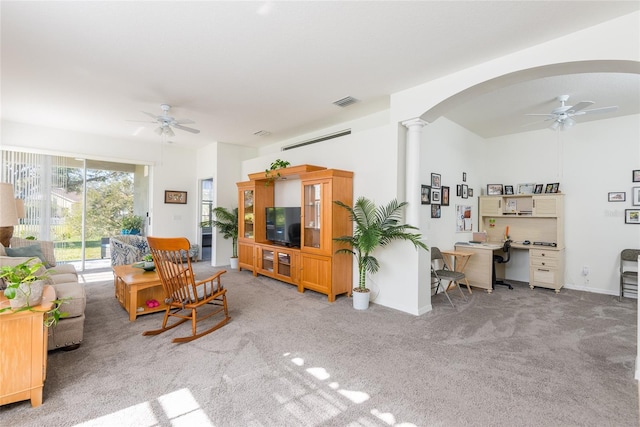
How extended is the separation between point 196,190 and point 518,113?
22.9 ft

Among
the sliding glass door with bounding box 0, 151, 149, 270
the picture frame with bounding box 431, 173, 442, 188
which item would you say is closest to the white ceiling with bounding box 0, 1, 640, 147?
the picture frame with bounding box 431, 173, 442, 188

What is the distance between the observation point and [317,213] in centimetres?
456

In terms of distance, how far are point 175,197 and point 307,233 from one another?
13.9 ft

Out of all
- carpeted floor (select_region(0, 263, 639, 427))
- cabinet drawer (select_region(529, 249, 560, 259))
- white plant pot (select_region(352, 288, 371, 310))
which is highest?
cabinet drawer (select_region(529, 249, 560, 259))

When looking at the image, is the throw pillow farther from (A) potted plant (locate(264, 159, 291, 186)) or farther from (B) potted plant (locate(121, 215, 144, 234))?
(A) potted plant (locate(264, 159, 291, 186))

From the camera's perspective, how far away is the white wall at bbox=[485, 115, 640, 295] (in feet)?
15.7

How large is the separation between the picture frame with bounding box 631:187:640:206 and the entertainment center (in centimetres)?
451

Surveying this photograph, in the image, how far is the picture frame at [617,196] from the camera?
15.7ft

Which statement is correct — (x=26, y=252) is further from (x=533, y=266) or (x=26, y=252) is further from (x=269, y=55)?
(x=533, y=266)

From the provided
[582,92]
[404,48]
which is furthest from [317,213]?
[582,92]

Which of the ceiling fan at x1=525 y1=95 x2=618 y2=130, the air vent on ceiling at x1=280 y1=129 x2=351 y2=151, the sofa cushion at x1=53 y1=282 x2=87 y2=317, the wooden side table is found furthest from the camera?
the air vent on ceiling at x1=280 y1=129 x2=351 y2=151

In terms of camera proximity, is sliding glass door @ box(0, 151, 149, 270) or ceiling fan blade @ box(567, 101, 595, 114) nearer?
ceiling fan blade @ box(567, 101, 595, 114)

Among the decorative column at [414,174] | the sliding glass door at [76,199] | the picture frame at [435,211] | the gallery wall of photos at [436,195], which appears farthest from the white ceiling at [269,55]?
the picture frame at [435,211]

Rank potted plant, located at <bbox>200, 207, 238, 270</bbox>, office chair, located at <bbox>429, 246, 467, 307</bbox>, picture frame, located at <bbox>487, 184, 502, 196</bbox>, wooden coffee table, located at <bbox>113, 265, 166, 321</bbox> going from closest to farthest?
wooden coffee table, located at <bbox>113, 265, 166, 321</bbox>, office chair, located at <bbox>429, 246, 467, 307</bbox>, picture frame, located at <bbox>487, 184, 502, 196</bbox>, potted plant, located at <bbox>200, 207, 238, 270</bbox>
